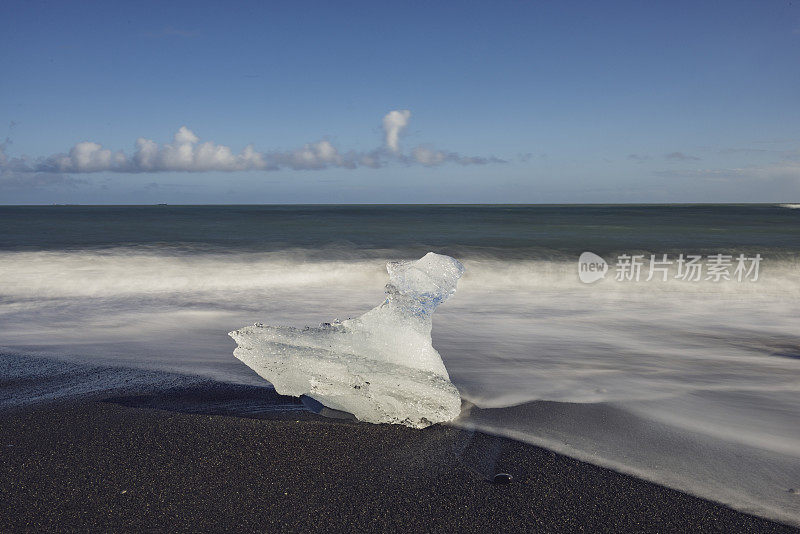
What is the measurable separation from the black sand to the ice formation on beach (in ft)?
0.39

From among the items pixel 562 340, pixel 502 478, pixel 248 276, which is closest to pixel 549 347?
pixel 562 340

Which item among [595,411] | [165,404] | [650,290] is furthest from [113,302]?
[650,290]

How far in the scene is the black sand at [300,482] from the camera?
6.60ft

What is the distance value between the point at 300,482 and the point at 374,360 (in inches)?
34.9

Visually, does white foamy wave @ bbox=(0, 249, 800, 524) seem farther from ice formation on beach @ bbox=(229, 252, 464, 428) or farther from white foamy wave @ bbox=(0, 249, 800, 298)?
ice formation on beach @ bbox=(229, 252, 464, 428)

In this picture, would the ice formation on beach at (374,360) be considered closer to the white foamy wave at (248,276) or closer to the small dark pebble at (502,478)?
the small dark pebble at (502,478)

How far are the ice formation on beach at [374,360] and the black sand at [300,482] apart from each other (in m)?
0.12

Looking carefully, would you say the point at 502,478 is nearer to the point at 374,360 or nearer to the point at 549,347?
the point at 374,360

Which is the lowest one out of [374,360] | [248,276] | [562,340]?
Result: [248,276]

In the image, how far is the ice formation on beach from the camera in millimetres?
2812

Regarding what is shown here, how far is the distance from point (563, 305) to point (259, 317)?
3.86 metres

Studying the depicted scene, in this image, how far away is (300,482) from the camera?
2270mm

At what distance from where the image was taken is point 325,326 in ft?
10.5

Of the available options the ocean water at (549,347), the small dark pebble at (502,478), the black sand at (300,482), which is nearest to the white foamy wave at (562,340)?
the ocean water at (549,347)
